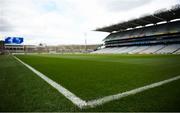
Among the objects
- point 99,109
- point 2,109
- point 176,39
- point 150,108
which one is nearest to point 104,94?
point 99,109

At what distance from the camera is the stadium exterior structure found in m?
47.4

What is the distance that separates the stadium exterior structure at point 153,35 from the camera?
47.4m

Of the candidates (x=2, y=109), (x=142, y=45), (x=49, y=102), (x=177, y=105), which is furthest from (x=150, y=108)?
(x=142, y=45)

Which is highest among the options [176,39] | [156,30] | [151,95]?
[156,30]

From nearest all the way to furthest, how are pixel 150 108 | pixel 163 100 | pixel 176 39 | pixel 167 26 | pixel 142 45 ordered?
pixel 150 108 < pixel 163 100 < pixel 176 39 < pixel 167 26 < pixel 142 45

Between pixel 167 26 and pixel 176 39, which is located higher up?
pixel 167 26

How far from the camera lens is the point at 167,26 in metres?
54.3

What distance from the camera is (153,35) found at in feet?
189

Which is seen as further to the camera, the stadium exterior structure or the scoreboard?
the scoreboard

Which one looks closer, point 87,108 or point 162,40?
point 87,108

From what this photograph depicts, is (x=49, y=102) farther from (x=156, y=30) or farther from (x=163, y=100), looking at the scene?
(x=156, y=30)

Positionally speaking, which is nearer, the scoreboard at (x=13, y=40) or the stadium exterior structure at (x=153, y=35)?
the stadium exterior structure at (x=153, y=35)

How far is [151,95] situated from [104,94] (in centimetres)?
109

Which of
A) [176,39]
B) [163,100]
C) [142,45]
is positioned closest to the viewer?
[163,100]
